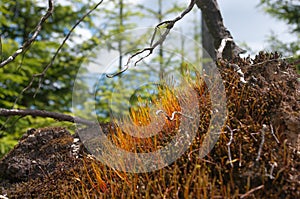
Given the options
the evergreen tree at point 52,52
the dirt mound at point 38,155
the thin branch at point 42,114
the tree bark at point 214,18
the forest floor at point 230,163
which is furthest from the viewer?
the evergreen tree at point 52,52

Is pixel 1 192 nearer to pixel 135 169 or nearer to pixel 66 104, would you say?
pixel 135 169

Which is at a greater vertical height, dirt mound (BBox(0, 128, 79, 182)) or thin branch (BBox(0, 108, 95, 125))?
thin branch (BBox(0, 108, 95, 125))

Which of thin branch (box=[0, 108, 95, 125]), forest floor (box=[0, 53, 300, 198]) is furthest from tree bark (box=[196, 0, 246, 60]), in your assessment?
thin branch (box=[0, 108, 95, 125])

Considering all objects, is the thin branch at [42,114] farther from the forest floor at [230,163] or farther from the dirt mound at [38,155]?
the forest floor at [230,163]

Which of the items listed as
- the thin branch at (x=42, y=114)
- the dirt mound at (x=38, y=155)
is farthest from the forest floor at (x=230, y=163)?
the thin branch at (x=42, y=114)

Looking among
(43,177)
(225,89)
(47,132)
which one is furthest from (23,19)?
(225,89)

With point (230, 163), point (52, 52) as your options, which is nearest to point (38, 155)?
point (230, 163)

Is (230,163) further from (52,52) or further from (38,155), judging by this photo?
(52,52)

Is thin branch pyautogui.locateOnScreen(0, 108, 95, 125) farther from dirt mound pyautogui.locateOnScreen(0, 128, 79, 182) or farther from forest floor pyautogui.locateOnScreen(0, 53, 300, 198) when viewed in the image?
forest floor pyautogui.locateOnScreen(0, 53, 300, 198)

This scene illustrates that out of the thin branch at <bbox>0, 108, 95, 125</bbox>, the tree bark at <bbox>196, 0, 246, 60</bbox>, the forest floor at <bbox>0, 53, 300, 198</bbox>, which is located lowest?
the forest floor at <bbox>0, 53, 300, 198</bbox>
